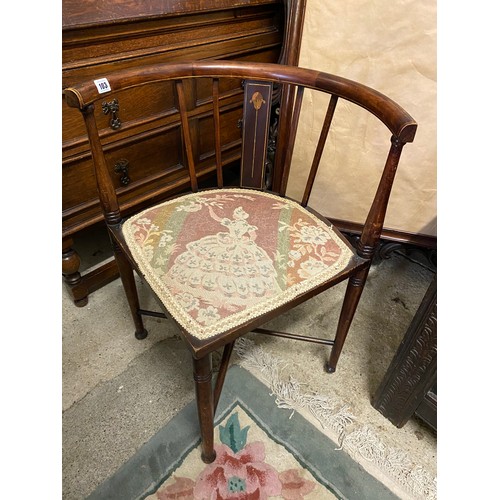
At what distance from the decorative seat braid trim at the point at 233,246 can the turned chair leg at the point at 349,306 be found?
7 cm

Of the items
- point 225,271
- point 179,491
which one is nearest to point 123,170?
point 225,271

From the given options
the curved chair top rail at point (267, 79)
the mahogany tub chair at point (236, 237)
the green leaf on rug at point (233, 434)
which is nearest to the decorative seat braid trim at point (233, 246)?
the mahogany tub chair at point (236, 237)

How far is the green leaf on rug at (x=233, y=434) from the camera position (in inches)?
37.0

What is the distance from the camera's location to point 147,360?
1.12 meters

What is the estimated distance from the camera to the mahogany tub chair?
2.28ft

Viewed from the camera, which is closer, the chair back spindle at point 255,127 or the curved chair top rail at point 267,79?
the curved chair top rail at point 267,79

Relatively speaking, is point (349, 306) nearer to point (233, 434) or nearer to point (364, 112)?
point (233, 434)

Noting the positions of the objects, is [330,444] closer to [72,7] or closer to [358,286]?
[358,286]

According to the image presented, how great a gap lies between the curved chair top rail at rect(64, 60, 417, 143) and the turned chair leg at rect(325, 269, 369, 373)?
12.3 inches

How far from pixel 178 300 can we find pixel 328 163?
2.47 feet

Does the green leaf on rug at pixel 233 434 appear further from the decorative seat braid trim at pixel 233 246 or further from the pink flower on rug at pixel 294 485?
the decorative seat braid trim at pixel 233 246

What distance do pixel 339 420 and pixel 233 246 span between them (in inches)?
22.0

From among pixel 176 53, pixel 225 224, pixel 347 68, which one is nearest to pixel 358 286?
pixel 225 224

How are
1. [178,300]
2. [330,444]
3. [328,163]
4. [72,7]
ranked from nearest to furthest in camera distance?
[178,300] < [72,7] < [330,444] < [328,163]
